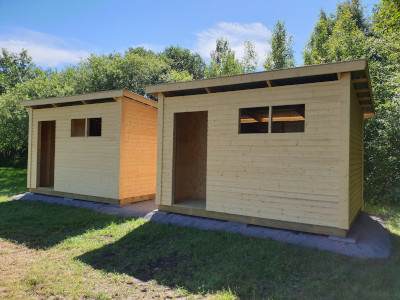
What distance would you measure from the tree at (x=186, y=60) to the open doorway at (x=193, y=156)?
2429 cm

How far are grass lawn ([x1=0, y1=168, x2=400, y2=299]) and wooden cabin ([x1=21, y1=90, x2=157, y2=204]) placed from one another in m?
2.30

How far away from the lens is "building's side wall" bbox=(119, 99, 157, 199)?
7.68m

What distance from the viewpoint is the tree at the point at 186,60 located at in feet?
102

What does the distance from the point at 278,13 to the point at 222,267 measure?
68.6ft

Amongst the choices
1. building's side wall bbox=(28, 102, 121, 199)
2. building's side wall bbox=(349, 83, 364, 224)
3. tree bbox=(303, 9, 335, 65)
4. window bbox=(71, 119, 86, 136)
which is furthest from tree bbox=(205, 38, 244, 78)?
building's side wall bbox=(349, 83, 364, 224)

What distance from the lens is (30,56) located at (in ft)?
107

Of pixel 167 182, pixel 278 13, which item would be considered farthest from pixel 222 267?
pixel 278 13

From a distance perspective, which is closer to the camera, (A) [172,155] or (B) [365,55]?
(A) [172,155]

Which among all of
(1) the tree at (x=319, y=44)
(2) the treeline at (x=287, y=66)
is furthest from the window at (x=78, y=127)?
(1) the tree at (x=319, y=44)

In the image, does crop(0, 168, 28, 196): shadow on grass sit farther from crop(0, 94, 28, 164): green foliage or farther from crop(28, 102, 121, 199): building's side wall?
crop(28, 102, 121, 199): building's side wall

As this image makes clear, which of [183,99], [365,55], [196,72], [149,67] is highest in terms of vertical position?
[196,72]

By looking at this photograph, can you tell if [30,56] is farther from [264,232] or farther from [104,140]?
[264,232]

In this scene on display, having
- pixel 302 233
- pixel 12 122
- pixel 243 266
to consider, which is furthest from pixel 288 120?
pixel 12 122

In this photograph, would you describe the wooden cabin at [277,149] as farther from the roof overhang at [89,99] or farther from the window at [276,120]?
→ the roof overhang at [89,99]
